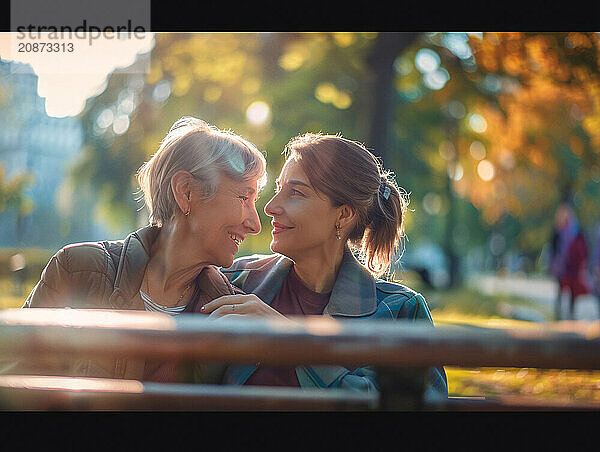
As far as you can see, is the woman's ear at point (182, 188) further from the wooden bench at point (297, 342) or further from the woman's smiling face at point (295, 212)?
the wooden bench at point (297, 342)

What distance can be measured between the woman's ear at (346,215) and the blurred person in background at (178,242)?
0.26 meters

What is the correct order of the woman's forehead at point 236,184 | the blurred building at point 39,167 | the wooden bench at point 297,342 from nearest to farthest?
1. the wooden bench at point 297,342
2. the woman's forehead at point 236,184
3. the blurred building at point 39,167

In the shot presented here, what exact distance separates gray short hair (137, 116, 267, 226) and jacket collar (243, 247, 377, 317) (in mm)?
283

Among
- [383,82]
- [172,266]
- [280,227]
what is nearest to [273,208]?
[280,227]

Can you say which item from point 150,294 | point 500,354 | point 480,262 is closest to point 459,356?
point 500,354

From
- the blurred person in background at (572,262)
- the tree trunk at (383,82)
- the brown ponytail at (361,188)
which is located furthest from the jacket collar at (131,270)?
the blurred person in background at (572,262)

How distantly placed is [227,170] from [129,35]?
2.87 ft

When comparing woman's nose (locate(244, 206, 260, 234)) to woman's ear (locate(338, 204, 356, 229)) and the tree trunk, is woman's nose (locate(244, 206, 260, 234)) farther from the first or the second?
the tree trunk

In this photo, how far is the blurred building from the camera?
3814 millimetres

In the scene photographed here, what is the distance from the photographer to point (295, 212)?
2.06m

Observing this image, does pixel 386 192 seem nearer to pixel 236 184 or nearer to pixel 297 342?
pixel 236 184

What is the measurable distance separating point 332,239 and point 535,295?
9.01 meters

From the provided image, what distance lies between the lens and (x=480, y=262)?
1493 centimetres

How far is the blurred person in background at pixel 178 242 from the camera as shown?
6.22 feet
